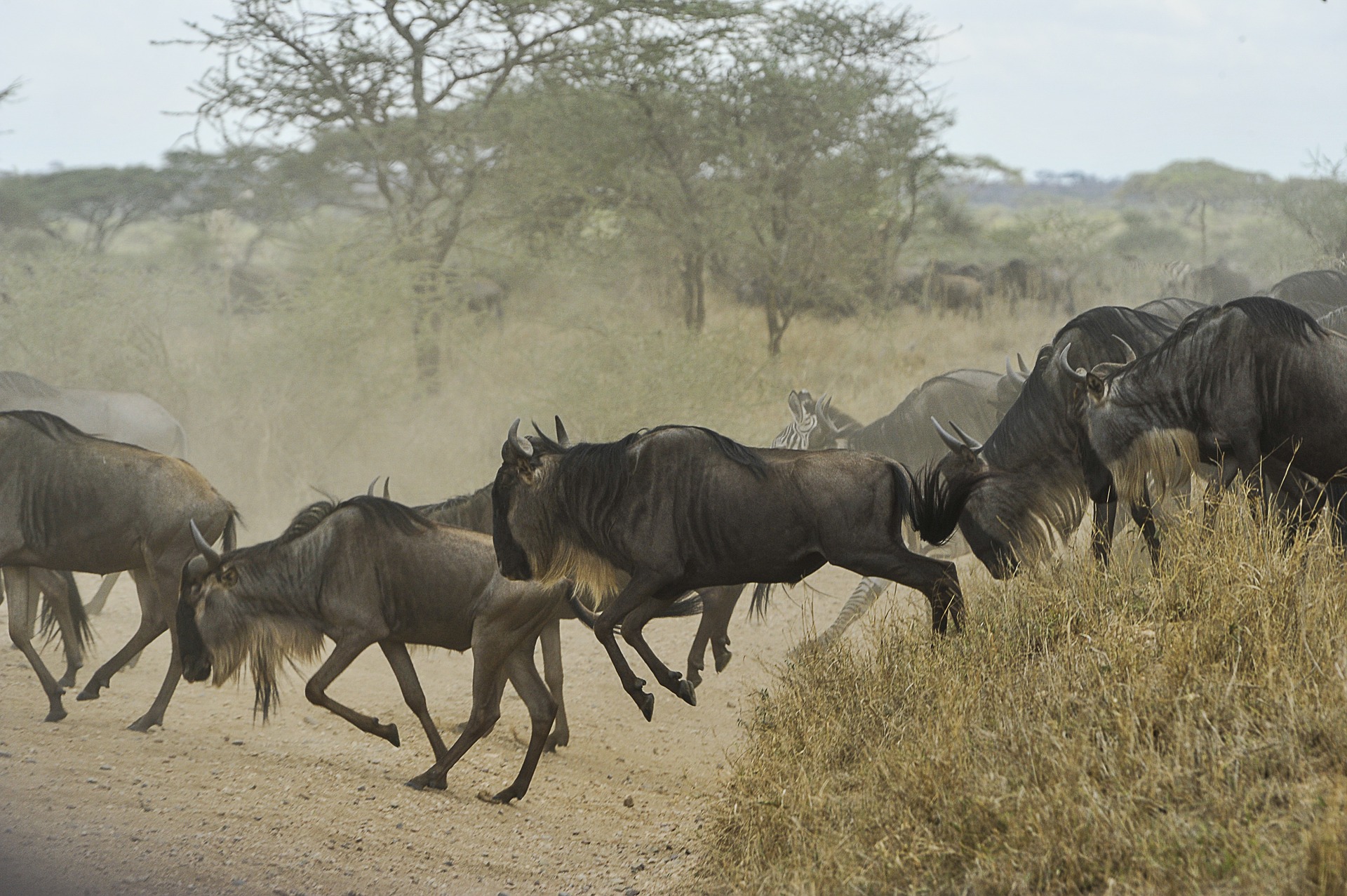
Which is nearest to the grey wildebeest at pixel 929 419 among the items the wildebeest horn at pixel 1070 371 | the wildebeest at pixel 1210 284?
the wildebeest horn at pixel 1070 371

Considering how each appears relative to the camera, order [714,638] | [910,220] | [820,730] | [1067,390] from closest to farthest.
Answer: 1. [820,730]
2. [1067,390]
3. [714,638]
4. [910,220]

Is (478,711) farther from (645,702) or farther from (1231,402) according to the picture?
(1231,402)

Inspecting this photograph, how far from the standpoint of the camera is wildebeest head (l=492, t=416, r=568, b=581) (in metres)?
4.73

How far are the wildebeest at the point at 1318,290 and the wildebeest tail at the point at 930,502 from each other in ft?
16.0

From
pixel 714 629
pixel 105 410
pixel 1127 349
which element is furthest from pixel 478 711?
pixel 105 410

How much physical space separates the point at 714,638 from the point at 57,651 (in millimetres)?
4121

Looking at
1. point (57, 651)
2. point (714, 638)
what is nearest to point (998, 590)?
point (714, 638)

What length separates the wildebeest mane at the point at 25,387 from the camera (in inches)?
364

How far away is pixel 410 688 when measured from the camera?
538cm

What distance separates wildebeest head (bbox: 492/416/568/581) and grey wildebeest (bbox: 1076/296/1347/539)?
2104mm

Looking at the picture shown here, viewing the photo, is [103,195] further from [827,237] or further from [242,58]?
[827,237]

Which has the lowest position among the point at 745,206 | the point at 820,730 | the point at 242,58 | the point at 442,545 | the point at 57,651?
the point at 57,651

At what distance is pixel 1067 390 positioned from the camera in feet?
16.6

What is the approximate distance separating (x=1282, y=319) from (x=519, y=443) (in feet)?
9.08
